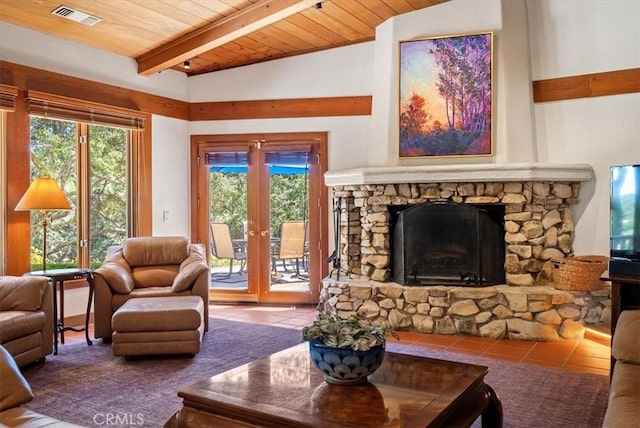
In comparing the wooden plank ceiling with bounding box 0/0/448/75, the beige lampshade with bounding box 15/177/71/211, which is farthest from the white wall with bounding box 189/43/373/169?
the beige lampshade with bounding box 15/177/71/211

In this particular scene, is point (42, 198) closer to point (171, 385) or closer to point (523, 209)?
point (171, 385)

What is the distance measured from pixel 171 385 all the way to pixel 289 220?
3215 mm

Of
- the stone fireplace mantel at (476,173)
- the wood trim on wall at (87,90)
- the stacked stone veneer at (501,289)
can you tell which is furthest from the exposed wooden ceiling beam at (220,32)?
the stacked stone veneer at (501,289)

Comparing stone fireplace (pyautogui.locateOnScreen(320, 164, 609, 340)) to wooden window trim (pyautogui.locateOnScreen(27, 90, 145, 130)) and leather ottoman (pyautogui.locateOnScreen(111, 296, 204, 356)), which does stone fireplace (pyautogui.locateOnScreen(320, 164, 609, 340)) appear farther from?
wooden window trim (pyautogui.locateOnScreen(27, 90, 145, 130))

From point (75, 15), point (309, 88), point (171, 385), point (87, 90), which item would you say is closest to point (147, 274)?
point (171, 385)

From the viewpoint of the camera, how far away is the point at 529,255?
15.9ft

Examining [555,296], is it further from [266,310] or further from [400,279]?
[266,310]

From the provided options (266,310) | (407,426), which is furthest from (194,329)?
(407,426)

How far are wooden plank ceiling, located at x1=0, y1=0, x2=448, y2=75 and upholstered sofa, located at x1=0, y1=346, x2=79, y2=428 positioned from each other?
3493mm

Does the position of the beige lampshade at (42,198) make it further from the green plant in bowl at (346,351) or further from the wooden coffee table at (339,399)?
the green plant in bowl at (346,351)

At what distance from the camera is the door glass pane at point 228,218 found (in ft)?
21.2

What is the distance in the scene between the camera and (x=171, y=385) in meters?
3.37

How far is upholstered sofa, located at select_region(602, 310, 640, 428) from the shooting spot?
1.85 m

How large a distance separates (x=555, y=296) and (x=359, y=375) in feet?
10.1
